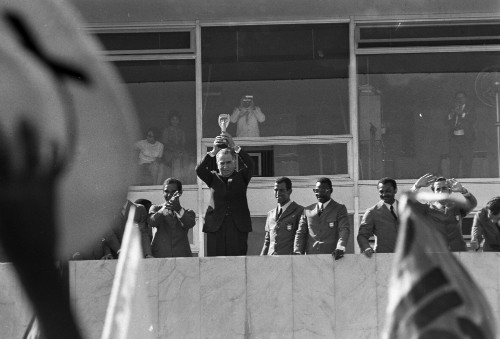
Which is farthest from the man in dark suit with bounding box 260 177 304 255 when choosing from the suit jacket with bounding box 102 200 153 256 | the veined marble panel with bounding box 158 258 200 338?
the suit jacket with bounding box 102 200 153 256

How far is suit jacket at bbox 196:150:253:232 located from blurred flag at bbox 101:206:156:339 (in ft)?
18.1

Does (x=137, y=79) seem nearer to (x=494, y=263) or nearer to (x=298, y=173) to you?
(x=298, y=173)

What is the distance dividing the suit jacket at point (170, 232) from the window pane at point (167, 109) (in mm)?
3503

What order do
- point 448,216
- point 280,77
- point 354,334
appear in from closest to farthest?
1. point 354,334
2. point 448,216
3. point 280,77

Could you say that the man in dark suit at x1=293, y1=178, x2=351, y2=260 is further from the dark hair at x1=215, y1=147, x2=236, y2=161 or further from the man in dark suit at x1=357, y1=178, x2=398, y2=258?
the dark hair at x1=215, y1=147, x2=236, y2=161

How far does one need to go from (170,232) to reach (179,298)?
617 mm

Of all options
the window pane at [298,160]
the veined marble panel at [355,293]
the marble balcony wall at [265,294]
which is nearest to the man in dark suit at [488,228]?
the marble balcony wall at [265,294]

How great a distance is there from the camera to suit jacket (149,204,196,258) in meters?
8.98

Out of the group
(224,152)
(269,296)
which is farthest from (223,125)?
(269,296)

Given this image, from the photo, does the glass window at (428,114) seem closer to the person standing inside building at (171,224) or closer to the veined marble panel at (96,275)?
the person standing inside building at (171,224)

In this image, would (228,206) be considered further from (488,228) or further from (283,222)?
(488,228)

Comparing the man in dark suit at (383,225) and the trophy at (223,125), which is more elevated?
the trophy at (223,125)

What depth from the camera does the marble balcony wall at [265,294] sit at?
865 cm

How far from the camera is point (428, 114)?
511 inches
